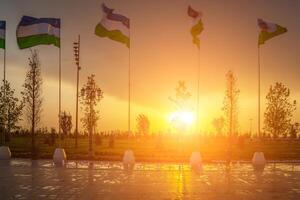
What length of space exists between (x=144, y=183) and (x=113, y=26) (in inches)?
669

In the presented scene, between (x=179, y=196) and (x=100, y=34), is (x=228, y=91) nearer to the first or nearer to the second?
(x=100, y=34)

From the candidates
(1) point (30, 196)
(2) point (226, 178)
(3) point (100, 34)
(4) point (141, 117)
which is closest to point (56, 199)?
(1) point (30, 196)

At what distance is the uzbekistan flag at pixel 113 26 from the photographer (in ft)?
121

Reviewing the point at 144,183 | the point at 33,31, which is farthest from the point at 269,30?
the point at 144,183

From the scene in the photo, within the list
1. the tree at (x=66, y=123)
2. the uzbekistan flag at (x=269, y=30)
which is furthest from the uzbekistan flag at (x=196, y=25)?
the tree at (x=66, y=123)

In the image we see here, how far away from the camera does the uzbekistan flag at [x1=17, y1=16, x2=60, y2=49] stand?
38.6 metres

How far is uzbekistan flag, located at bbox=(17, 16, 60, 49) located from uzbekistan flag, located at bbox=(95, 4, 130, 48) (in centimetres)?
418

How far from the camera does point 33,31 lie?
38531 mm

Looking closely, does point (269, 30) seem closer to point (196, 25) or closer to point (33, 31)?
point (196, 25)

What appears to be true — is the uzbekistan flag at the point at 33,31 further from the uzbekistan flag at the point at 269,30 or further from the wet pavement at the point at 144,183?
the uzbekistan flag at the point at 269,30

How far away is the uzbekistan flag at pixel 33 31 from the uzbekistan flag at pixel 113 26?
418 centimetres

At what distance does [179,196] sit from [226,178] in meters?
7.66

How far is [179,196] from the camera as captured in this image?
18.2 meters

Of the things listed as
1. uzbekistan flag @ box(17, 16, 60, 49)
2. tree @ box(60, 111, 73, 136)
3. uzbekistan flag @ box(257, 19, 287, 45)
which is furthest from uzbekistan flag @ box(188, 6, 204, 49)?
tree @ box(60, 111, 73, 136)
